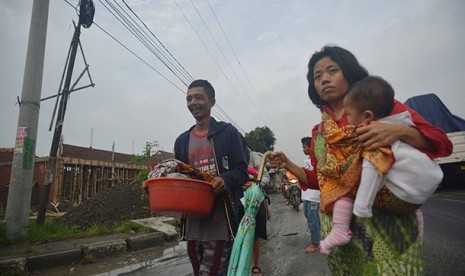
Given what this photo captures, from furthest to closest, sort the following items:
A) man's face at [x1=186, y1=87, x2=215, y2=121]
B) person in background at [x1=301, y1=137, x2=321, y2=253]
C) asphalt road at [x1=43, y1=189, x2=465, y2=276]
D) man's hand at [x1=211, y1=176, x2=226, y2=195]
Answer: person in background at [x1=301, y1=137, x2=321, y2=253] < asphalt road at [x1=43, y1=189, x2=465, y2=276] < man's face at [x1=186, y1=87, x2=215, y2=121] < man's hand at [x1=211, y1=176, x2=226, y2=195]

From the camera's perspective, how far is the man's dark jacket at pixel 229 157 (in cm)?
213

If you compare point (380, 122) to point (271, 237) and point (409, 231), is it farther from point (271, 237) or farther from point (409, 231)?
point (271, 237)

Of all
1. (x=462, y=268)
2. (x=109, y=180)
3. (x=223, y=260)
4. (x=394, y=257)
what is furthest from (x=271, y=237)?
(x=109, y=180)

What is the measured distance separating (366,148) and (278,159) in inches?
26.0

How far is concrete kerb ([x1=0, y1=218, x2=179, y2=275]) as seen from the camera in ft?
12.7

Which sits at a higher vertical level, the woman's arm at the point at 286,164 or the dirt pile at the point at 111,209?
the woman's arm at the point at 286,164

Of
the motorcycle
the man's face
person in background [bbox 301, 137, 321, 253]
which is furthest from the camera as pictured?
the motorcycle

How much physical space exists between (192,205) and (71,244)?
4584 mm

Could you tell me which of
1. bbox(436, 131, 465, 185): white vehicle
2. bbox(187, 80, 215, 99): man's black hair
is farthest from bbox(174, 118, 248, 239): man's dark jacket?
bbox(436, 131, 465, 185): white vehicle

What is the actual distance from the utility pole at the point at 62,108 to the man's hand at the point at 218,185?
6.13 metres

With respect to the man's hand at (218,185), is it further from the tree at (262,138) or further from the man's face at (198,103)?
the tree at (262,138)

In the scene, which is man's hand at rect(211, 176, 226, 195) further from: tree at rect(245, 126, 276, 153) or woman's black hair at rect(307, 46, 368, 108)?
tree at rect(245, 126, 276, 153)

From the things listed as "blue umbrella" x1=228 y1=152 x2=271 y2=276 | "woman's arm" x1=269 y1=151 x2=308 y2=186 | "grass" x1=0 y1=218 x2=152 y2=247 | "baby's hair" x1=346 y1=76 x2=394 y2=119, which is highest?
"baby's hair" x1=346 y1=76 x2=394 y2=119

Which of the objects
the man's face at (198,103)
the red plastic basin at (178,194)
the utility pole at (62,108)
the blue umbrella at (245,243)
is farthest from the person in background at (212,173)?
the utility pole at (62,108)
